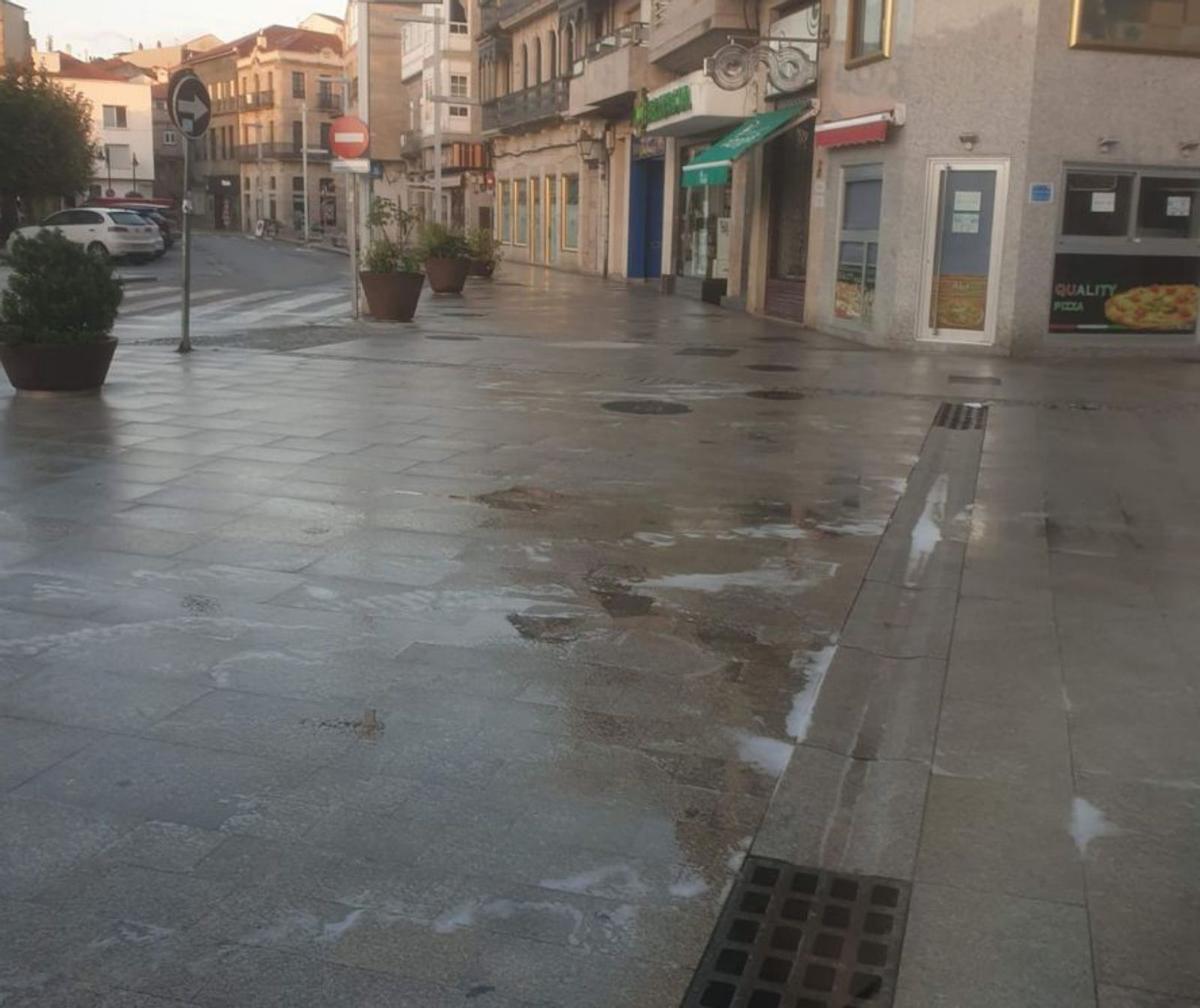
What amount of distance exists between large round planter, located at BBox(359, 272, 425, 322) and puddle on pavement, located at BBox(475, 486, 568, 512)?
40.1 feet

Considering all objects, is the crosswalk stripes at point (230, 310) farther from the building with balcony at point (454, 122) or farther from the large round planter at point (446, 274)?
the building with balcony at point (454, 122)

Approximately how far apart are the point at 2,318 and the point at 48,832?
28.0 ft

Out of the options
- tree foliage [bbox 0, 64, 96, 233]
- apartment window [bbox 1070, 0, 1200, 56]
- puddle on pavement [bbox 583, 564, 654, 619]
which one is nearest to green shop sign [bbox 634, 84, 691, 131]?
apartment window [bbox 1070, 0, 1200, 56]

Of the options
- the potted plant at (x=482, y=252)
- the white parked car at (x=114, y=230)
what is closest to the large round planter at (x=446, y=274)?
the potted plant at (x=482, y=252)

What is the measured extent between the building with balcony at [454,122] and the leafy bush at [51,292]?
1625 inches

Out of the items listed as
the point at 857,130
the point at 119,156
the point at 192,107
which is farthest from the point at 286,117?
the point at 192,107

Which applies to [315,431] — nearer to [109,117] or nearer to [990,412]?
[990,412]

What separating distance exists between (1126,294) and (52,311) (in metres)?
12.5

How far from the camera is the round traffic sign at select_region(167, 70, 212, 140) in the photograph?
13.8m

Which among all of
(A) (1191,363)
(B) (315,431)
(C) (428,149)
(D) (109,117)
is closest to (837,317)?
(A) (1191,363)

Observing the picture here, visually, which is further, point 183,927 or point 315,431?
point 315,431

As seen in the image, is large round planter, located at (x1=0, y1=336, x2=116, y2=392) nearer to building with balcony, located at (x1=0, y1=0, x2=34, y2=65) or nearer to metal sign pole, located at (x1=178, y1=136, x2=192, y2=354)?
metal sign pole, located at (x1=178, y1=136, x2=192, y2=354)

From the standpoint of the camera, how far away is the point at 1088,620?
557 centimetres

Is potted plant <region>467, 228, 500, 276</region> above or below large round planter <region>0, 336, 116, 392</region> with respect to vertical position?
above
